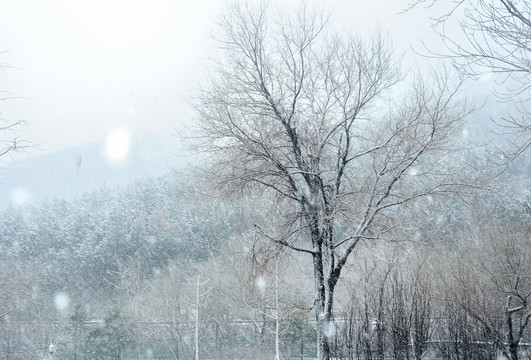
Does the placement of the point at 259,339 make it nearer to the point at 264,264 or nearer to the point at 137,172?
the point at 264,264

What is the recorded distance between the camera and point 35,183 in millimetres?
64188

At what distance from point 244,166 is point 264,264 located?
1.71m

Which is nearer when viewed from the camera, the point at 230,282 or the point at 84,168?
the point at 230,282

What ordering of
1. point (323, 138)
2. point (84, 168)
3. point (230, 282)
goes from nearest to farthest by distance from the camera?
point (323, 138)
point (230, 282)
point (84, 168)

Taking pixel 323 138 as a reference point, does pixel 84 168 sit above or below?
above

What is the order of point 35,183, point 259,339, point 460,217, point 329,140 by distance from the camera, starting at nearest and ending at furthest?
point 329,140, point 259,339, point 460,217, point 35,183

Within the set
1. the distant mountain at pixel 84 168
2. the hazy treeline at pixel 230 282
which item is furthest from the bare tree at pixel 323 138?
the distant mountain at pixel 84 168

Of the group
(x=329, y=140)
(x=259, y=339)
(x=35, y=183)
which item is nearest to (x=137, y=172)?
(x=35, y=183)

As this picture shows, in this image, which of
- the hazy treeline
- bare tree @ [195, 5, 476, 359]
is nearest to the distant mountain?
the hazy treeline

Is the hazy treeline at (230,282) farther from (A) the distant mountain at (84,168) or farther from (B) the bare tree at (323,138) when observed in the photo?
(A) the distant mountain at (84,168)

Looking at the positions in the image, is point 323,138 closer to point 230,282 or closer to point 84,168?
point 230,282

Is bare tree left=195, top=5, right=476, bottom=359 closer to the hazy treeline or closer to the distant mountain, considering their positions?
the hazy treeline

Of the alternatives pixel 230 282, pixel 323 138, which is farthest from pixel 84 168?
pixel 323 138

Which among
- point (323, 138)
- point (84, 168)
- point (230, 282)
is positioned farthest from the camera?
point (84, 168)
